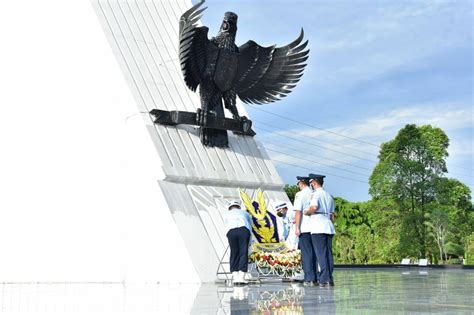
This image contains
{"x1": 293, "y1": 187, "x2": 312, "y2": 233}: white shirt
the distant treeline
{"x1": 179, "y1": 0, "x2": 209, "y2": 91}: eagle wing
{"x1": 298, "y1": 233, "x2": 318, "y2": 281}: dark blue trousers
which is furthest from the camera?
the distant treeline

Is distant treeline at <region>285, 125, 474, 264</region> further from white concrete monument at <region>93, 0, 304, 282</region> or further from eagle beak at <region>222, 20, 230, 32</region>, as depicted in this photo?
eagle beak at <region>222, 20, 230, 32</region>

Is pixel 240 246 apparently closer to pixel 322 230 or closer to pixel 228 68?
pixel 322 230

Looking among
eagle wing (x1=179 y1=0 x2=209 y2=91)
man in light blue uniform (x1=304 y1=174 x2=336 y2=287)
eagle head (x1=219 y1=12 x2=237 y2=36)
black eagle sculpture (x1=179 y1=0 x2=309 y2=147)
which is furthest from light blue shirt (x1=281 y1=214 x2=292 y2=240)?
eagle head (x1=219 y1=12 x2=237 y2=36)

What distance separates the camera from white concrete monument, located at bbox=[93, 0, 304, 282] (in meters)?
12.2

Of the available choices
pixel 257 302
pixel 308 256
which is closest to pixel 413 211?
pixel 308 256

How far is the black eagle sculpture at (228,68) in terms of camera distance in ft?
44.3

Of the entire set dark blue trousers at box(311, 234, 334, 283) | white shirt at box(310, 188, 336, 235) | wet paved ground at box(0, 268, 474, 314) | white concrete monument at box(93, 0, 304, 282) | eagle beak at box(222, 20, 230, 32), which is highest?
eagle beak at box(222, 20, 230, 32)

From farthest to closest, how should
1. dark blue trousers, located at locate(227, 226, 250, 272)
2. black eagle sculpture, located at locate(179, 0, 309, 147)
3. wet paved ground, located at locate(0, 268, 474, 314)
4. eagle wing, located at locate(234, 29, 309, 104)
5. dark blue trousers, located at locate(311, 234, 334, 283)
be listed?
1. eagle wing, located at locate(234, 29, 309, 104)
2. black eagle sculpture, located at locate(179, 0, 309, 147)
3. dark blue trousers, located at locate(227, 226, 250, 272)
4. dark blue trousers, located at locate(311, 234, 334, 283)
5. wet paved ground, located at locate(0, 268, 474, 314)

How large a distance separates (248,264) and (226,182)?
2437 mm

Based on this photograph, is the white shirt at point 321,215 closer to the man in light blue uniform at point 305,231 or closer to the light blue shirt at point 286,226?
the man in light blue uniform at point 305,231

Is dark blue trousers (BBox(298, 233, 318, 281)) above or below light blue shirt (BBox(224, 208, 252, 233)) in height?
below

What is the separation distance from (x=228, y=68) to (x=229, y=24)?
83 cm

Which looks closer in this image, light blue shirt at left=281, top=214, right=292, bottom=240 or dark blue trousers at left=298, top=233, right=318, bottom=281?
dark blue trousers at left=298, top=233, right=318, bottom=281

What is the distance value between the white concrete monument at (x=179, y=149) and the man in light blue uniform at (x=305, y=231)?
1.75 metres
